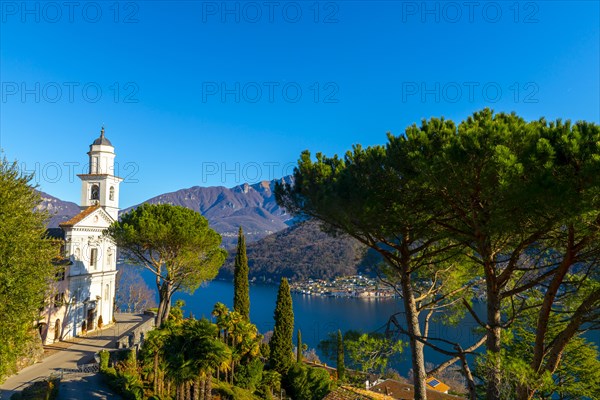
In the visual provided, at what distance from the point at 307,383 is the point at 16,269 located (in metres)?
14.1

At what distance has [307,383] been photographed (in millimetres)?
19719

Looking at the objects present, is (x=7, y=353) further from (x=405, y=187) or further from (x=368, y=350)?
(x=405, y=187)

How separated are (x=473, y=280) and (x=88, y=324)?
21298mm

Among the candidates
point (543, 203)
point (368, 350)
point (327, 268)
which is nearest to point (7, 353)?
point (368, 350)

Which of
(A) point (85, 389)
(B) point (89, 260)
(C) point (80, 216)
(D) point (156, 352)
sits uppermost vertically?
(C) point (80, 216)

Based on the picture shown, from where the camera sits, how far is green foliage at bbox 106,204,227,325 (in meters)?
20.2

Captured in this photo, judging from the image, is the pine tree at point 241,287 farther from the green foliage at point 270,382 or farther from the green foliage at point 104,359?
the green foliage at point 104,359

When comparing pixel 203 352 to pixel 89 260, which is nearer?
pixel 203 352

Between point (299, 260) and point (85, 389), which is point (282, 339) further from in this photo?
point (299, 260)

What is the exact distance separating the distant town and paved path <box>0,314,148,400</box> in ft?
206

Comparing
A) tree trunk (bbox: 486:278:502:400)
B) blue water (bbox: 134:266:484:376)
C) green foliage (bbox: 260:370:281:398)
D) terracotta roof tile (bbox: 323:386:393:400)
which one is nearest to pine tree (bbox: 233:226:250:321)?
green foliage (bbox: 260:370:281:398)

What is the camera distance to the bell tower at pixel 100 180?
2464 cm

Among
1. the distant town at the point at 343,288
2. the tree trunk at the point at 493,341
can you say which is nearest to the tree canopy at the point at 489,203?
the tree trunk at the point at 493,341

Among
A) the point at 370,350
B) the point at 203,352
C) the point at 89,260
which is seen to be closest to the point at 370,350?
the point at 370,350
